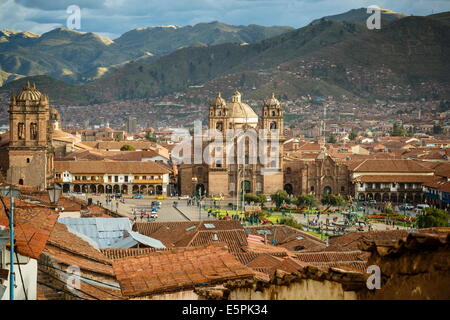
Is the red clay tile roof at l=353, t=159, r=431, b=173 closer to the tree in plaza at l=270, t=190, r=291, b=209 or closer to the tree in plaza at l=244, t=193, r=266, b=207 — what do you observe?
the tree in plaza at l=270, t=190, r=291, b=209

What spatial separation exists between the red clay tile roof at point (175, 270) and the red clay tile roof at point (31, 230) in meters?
1.41

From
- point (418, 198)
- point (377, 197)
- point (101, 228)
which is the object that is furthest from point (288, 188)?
point (101, 228)

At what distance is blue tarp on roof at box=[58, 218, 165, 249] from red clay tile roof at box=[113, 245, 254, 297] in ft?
16.8

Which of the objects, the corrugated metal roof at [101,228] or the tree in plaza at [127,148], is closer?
the corrugated metal roof at [101,228]

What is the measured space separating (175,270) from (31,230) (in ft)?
11.1

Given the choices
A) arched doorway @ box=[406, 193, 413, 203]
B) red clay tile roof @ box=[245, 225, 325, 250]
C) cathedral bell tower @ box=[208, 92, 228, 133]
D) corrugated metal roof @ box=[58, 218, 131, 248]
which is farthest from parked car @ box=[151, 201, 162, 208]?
corrugated metal roof @ box=[58, 218, 131, 248]

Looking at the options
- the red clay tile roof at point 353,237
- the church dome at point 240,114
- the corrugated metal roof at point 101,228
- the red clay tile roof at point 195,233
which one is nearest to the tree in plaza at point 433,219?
the red clay tile roof at point 353,237

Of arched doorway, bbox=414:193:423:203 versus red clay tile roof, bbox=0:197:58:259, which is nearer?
red clay tile roof, bbox=0:197:58:259

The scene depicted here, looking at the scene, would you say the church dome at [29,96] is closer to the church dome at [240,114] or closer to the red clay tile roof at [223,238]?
the church dome at [240,114]

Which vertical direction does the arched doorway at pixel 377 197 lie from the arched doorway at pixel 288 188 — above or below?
below

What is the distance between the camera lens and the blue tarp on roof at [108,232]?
1888 cm

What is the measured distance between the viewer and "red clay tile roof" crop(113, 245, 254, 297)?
36.0ft

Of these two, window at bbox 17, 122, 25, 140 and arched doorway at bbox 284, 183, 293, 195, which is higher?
window at bbox 17, 122, 25, 140

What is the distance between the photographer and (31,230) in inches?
360
